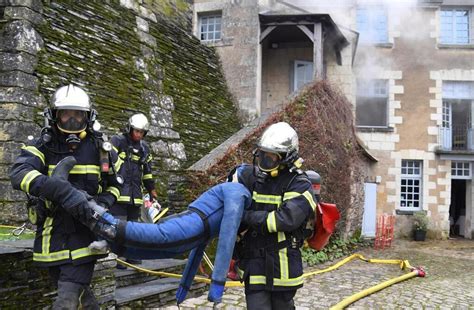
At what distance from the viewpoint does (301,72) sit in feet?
48.7

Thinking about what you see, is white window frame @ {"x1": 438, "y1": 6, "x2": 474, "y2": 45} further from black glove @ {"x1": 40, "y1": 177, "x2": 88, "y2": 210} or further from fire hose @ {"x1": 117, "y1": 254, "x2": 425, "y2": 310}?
black glove @ {"x1": 40, "y1": 177, "x2": 88, "y2": 210}

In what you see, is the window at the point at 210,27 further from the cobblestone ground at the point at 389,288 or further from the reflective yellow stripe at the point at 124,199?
the reflective yellow stripe at the point at 124,199

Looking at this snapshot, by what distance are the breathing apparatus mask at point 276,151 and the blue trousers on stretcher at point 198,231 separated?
27cm

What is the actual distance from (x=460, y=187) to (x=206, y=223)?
19369mm

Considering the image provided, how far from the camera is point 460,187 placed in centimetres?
1958

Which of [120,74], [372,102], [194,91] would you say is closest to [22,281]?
[120,74]

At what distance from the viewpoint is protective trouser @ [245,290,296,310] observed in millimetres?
3270

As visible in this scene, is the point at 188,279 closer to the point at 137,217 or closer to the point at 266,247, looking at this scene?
the point at 266,247

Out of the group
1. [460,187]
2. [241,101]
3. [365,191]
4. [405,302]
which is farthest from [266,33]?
[460,187]

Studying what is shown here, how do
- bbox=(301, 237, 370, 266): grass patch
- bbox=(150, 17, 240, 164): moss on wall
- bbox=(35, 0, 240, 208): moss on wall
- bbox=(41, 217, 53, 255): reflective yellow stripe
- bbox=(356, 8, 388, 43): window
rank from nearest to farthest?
bbox=(41, 217, 53, 255): reflective yellow stripe
bbox=(35, 0, 240, 208): moss on wall
bbox=(301, 237, 370, 266): grass patch
bbox=(150, 17, 240, 164): moss on wall
bbox=(356, 8, 388, 43): window

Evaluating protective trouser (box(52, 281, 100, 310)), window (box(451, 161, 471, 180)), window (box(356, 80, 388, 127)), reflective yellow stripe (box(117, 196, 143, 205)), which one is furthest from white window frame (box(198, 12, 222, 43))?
protective trouser (box(52, 281, 100, 310))

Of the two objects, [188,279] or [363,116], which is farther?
[363,116]

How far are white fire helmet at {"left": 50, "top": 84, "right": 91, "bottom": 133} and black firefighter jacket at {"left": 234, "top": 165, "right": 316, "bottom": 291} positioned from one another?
1.33 metres

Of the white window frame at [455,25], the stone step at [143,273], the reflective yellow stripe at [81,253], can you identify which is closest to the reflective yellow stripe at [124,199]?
the stone step at [143,273]
